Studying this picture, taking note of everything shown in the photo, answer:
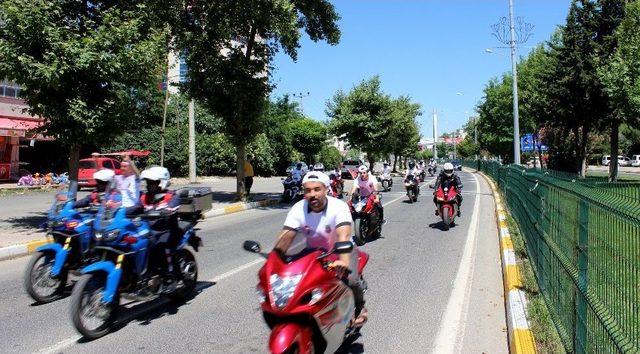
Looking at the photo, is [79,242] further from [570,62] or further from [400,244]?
[570,62]

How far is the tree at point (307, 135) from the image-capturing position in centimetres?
5397

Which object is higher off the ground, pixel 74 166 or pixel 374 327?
pixel 74 166

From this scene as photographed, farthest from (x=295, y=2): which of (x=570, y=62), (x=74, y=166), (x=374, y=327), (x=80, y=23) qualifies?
(x=570, y=62)

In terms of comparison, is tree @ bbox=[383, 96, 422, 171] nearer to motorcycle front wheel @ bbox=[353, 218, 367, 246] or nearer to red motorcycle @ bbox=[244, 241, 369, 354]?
motorcycle front wheel @ bbox=[353, 218, 367, 246]

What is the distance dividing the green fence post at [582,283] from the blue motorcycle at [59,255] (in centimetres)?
536

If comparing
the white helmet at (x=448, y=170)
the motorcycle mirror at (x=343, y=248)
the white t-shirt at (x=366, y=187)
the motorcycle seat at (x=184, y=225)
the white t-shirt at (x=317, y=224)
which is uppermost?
the white helmet at (x=448, y=170)

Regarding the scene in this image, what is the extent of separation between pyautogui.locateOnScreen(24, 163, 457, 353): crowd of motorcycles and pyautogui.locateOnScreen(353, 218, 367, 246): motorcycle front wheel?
4212mm

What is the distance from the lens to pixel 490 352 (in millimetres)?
5246

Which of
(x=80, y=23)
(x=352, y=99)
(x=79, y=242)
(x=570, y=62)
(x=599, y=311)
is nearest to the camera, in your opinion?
(x=599, y=311)

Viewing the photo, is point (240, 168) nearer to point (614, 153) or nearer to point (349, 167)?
point (614, 153)

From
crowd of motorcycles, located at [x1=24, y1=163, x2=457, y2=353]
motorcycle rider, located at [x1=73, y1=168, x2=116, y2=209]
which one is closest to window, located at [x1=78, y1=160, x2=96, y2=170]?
motorcycle rider, located at [x1=73, y1=168, x2=116, y2=209]

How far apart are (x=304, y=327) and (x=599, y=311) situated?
2.09m

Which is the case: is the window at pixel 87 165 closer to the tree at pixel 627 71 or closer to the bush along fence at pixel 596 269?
the tree at pixel 627 71

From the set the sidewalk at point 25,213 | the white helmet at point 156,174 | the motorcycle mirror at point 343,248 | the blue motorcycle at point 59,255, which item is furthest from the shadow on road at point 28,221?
the motorcycle mirror at point 343,248
